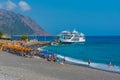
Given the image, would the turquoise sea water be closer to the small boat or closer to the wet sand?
the wet sand

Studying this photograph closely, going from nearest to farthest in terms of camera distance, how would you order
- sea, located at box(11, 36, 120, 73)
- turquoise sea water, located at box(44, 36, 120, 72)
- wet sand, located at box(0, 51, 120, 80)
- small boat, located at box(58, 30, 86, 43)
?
1. wet sand, located at box(0, 51, 120, 80)
2. sea, located at box(11, 36, 120, 73)
3. turquoise sea water, located at box(44, 36, 120, 72)
4. small boat, located at box(58, 30, 86, 43)

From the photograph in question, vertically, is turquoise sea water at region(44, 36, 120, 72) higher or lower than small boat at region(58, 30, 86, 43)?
lower

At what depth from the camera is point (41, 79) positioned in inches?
990

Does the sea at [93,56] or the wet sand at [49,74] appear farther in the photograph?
the sea at [93,56]

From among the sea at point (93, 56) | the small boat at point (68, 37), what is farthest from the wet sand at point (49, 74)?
the small boat at point (68, 37)

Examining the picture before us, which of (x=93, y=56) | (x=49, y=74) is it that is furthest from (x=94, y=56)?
(x=49, y=74)

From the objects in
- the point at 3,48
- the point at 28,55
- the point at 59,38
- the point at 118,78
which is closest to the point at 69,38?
the point at 59,38

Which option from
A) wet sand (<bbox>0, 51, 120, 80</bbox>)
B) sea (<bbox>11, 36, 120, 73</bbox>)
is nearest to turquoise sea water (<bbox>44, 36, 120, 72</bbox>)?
sea (<bbox>11, 36, 120, 73</bbox>)

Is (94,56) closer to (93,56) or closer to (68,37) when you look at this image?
(93,56)

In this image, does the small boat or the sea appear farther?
the small boat

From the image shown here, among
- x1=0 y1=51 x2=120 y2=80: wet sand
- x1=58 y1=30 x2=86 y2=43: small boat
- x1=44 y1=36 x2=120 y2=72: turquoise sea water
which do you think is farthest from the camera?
x1=58 y1=30 x2=86 y2=43: small boat

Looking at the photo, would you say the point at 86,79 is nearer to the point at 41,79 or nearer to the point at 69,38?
the point at 41,79

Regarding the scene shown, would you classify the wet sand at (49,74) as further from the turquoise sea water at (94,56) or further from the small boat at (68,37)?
the small boat at (68,37)

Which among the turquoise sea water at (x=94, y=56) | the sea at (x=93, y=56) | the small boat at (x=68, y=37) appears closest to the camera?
the sea at (x=93, y=56)
